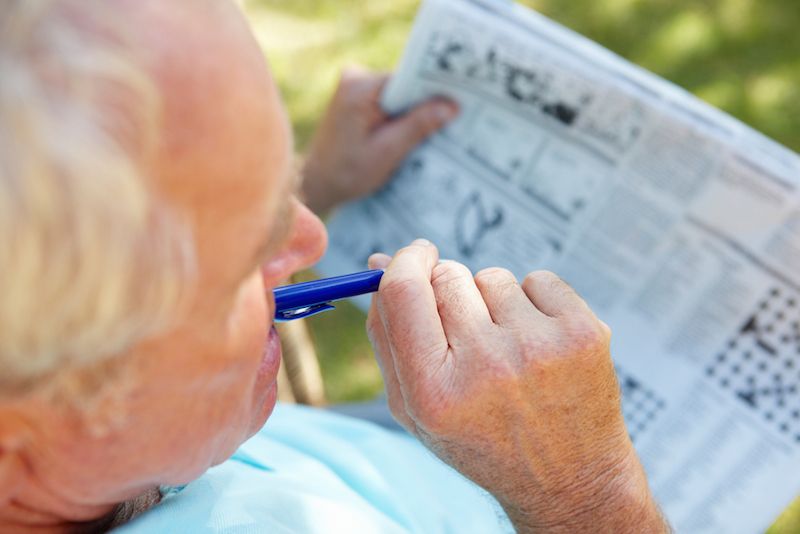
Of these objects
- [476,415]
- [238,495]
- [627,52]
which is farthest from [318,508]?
[627,52]

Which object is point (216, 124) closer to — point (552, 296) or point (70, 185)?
point (70, 185)

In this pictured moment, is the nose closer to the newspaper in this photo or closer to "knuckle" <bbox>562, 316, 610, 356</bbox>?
"knuckle" <bbox>562, 316, 610, 356</bbox>

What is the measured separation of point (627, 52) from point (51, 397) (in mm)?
2036

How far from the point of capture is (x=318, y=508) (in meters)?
0.90

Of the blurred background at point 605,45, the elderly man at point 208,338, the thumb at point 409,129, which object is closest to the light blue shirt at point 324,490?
the elderly man at point 208,338

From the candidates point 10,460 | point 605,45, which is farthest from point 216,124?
point 605,45

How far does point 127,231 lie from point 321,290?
367 millimetres

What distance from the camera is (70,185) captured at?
450mm

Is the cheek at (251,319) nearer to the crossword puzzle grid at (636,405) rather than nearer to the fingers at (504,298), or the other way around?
the fingers at (504,298)

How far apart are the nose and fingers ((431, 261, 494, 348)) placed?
0.14 metres

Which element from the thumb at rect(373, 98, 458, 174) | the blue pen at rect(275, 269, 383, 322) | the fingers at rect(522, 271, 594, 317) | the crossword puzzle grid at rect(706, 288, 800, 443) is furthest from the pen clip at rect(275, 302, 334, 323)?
the crossword puzzle grid at rect(706, 288, 800, 443)

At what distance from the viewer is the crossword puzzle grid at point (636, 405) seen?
1170mm

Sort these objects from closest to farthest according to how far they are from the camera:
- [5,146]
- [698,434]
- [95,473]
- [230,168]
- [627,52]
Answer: [5,146]
[230,168]
[95,473]
[698,434]
[627,52]

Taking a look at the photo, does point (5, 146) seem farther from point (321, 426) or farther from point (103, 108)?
point (321, 426)
